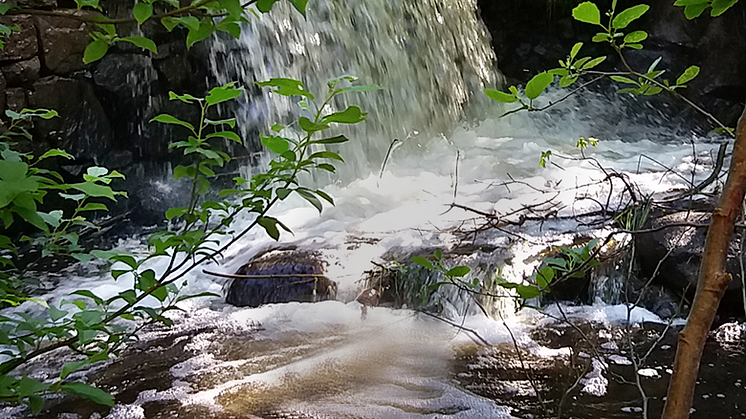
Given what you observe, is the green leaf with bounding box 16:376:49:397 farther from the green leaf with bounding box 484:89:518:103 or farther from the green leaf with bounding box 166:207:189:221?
the green leaf with bounding box 484:89:518:103

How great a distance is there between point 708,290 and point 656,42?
28.6ft

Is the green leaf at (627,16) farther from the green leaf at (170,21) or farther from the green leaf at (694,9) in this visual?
the green leaf at (170,21)

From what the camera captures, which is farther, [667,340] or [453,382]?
[667,340]

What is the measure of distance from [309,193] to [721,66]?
28.4ft

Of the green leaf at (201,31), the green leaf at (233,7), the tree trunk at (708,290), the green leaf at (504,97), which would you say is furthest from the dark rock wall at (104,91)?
the tree trunk at (708,290)

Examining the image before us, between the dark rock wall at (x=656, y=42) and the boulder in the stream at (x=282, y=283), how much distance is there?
5938mm

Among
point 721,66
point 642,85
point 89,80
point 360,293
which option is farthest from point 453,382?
point 721,66

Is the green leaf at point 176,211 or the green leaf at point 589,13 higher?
the green leaf at point 589,13

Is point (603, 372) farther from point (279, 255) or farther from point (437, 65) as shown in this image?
point (437, 65)

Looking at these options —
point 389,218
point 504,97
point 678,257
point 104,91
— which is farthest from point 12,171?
point 104,91

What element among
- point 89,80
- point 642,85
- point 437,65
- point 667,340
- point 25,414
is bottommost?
point 25,414

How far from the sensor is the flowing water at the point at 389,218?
2.50 m

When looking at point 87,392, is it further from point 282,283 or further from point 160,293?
point 282,283

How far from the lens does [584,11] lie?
0.94m
